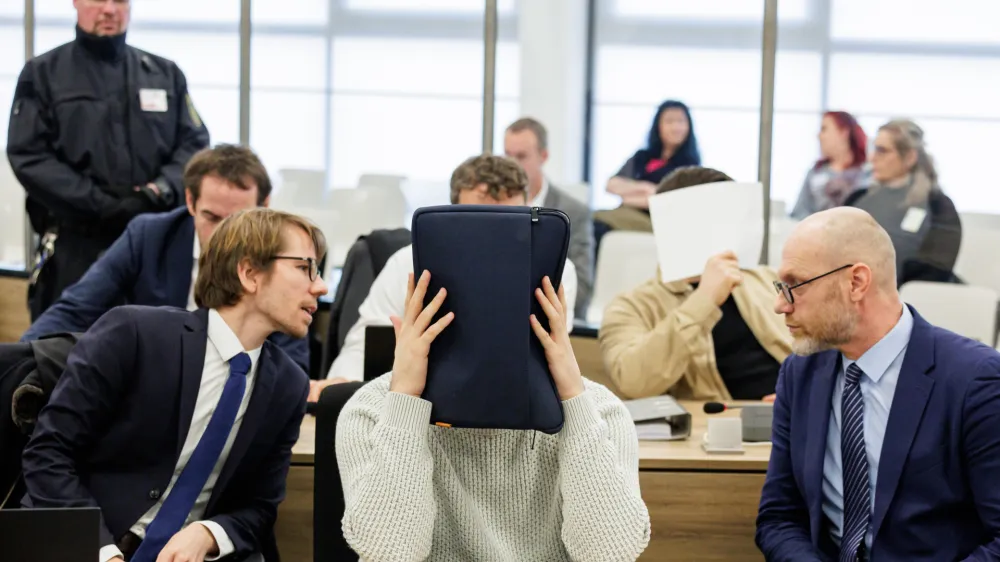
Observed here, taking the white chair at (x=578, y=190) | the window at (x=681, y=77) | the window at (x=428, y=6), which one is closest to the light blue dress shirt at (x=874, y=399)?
the window at (x=681, y=77)

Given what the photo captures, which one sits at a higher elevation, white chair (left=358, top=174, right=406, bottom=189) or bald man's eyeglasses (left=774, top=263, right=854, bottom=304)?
white chair (left=358, top=174, right=406, bottom=189)

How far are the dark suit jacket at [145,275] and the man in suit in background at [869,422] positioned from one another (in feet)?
5.33

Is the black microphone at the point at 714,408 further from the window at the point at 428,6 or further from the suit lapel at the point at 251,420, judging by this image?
the window at the point at 428,6

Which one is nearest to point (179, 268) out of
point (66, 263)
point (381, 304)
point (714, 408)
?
point (381, 304)

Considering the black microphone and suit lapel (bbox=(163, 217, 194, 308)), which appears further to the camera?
suit lapel (bbox=(163, 217, 194, 308))

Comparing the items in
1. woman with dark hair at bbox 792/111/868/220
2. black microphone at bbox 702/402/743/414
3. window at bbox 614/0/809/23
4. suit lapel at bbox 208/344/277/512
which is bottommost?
black microphone at bbox 702/402/743/414

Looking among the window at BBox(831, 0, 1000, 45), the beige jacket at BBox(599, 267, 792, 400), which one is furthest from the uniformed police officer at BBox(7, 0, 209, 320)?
the window at BBox(831, 0, 1000, 45)

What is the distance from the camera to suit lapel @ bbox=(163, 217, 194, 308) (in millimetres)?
3730

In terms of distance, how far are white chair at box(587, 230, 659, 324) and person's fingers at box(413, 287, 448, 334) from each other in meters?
3.54

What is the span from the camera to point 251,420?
2.57m

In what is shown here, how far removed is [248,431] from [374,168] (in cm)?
402

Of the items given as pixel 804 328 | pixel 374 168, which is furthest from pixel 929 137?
pixel 804 328

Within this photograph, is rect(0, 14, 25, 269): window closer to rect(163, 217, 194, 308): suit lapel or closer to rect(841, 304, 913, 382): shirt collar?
rect(163, 217, 194, 308): suit lapel

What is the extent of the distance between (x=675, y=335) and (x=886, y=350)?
112cm
